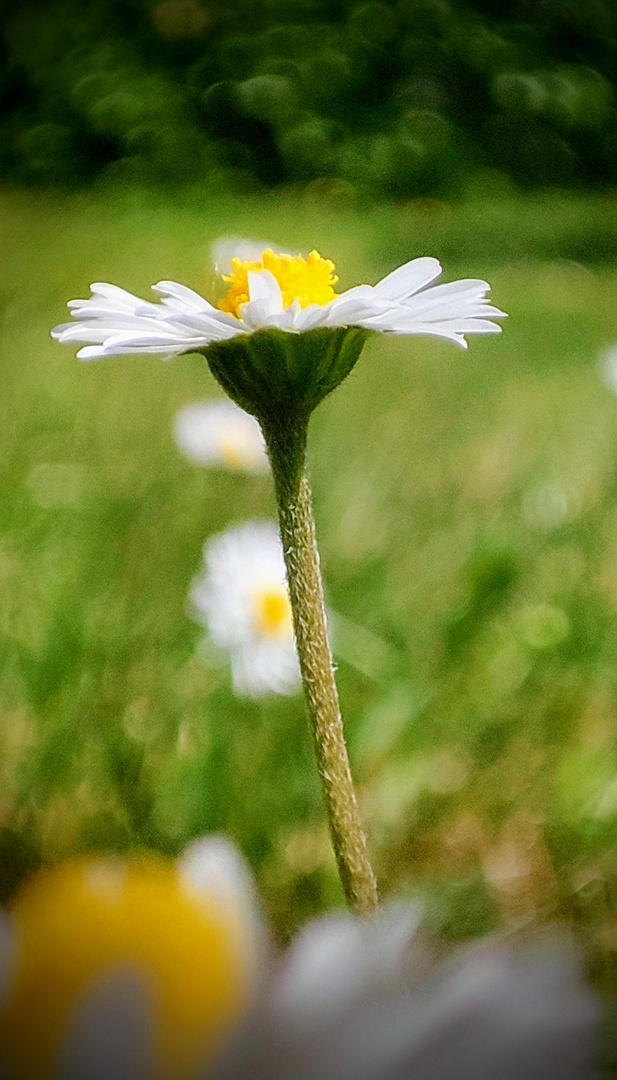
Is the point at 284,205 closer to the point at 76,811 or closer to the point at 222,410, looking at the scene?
the point at 222,410

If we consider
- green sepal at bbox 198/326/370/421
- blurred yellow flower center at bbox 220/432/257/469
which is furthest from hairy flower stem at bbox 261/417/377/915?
blurred yellow flower center at bbox 220/432/257/469

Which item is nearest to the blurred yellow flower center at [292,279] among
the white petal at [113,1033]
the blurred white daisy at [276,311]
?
the blurred white daisy at [276,311]

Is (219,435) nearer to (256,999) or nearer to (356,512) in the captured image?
(356,512)

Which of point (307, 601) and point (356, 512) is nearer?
point (307, 601)

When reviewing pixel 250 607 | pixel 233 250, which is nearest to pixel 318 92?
pixel 233 250

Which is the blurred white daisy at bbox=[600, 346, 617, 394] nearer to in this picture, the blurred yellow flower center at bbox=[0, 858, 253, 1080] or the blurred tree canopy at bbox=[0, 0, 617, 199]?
the blurred tree canopy at bbox=[0, 0, 617, 199]

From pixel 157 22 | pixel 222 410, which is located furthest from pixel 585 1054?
pixel 157 22
